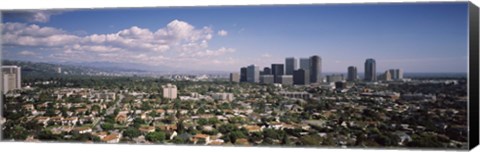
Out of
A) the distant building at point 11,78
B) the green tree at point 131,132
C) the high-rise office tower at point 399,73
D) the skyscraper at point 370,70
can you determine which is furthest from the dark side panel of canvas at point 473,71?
the distant building at point 11,78

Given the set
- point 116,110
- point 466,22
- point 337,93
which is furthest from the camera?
point 116,110

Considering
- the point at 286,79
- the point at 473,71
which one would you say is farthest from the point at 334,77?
the point at 473,71

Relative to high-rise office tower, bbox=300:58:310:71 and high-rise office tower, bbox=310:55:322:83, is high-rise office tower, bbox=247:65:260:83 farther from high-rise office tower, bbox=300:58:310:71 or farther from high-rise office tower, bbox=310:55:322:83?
high-rise office tower, bbox=310:55:322:83

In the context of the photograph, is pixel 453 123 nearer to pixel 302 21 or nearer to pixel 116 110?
pixel 302 21

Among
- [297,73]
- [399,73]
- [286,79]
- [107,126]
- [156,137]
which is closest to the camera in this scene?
[399,73]

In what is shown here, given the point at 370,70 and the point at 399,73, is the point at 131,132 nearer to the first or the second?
the point at 370,70

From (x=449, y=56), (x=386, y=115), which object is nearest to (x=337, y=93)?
(x=386, y=115)
